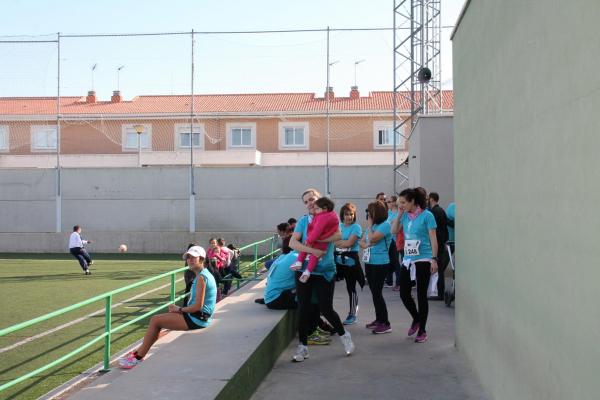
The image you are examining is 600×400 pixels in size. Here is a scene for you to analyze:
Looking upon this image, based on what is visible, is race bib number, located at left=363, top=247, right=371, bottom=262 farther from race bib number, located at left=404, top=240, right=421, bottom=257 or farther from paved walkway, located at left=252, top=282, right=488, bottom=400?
paved walkway, located at left=252, top=282, right=488, bottom=400

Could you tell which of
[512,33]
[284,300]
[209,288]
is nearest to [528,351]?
[512,33]

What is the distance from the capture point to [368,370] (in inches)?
261

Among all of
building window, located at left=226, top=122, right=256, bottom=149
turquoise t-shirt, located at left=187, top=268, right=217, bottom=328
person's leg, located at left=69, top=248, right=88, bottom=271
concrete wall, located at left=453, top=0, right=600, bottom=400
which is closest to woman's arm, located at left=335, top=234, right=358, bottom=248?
concrete wall, located at left=453, top=0, right=600, bottom=400

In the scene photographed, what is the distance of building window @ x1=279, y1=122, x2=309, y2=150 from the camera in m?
34.0

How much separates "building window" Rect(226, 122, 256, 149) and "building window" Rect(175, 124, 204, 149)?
5.15 feet

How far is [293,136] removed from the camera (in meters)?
34.7

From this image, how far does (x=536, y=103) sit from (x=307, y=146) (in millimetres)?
29908

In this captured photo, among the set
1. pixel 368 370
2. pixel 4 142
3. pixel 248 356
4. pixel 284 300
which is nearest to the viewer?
pixel 248 356

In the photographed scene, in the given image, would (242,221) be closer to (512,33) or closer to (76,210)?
(76,210)

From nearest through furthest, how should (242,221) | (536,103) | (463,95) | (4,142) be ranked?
(536,103) → (463,95) → (242,221) → (4,142)

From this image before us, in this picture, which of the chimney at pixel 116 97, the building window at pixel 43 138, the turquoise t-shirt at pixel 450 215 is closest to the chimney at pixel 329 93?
the building window at pixel 43 138

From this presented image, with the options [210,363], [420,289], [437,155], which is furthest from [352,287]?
[437,155]

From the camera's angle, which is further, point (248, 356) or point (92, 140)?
point (92, 140)

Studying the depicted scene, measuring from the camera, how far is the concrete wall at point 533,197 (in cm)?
320
